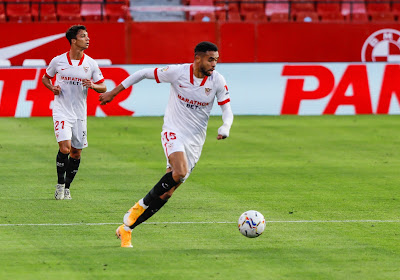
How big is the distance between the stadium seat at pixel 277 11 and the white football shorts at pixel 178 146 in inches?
902

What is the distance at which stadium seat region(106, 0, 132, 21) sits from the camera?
3241 cm

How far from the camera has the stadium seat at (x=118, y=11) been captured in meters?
32.4

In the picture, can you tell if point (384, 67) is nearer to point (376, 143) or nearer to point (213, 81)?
point (376, 143)

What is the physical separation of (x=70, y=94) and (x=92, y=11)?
1899 cm

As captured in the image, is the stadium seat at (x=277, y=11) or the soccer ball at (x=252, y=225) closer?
the soccer ball at (x=252, y=225)

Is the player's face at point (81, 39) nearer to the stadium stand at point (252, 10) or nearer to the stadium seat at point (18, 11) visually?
the stadium seat at point (18, 11)

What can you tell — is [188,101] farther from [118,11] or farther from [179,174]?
[118,11]

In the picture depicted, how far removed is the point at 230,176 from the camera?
1627 centimetres

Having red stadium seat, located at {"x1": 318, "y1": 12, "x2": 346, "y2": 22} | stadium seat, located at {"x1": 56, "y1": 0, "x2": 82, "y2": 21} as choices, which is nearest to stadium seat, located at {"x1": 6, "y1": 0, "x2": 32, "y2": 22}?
stadium seat, located at {"x1": 56, "y1": 0, "x2": 82, "y2": 21}

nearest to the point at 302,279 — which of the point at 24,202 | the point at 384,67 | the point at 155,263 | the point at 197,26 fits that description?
the point at 155,263

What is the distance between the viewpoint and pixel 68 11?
32.3 m

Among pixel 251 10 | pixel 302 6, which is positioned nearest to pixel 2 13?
pixel 251 10

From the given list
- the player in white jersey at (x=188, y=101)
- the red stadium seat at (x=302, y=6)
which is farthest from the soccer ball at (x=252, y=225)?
the red stadium seat at (x=302, y=6)

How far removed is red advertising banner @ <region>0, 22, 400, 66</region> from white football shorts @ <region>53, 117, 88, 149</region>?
17.7m
